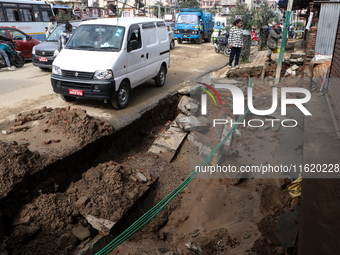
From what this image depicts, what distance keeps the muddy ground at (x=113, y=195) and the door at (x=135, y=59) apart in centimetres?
152

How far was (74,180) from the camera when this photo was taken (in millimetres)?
5219

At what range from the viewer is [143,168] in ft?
19.0

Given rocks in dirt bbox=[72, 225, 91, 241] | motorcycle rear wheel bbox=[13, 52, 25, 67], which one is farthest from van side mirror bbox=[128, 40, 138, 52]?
motorcycle rear wheel bbox=[13, 52, 25, 67]

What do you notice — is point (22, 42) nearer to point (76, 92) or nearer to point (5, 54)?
point (5, 54)

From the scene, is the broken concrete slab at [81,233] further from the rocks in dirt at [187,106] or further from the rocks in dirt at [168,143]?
the rocks in dirt at [187,106]

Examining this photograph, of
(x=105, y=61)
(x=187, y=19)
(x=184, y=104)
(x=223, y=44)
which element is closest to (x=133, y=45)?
(x=105, y=61)

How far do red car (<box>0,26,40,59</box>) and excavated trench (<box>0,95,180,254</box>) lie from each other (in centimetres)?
948

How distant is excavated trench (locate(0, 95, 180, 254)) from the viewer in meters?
3.79

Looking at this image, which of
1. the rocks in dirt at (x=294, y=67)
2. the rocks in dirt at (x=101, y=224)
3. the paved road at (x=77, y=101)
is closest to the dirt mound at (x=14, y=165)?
the rocks in dirt at (x=101, y=224)

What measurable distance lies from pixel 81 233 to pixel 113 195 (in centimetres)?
79

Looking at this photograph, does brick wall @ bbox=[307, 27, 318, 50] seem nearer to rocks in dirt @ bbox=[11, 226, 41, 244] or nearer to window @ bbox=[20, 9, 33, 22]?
rocks in dirt @ bbox=[11, 226, 41, 244]

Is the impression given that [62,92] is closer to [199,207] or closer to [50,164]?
[50,164]

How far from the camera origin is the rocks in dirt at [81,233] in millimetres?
3967

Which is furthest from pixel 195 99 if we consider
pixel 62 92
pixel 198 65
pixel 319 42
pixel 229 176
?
pixel 198 65
